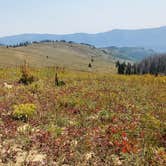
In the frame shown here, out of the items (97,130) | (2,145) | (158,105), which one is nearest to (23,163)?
(2,145)

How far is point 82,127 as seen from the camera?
14.9 meters

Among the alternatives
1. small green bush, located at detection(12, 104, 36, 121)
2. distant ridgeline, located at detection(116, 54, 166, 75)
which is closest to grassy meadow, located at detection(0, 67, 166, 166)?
small green bush, located at detection(12, 104, 36, 121)

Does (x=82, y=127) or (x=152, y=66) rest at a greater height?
(x=82, y=127)

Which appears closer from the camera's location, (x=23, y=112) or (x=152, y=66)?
(x=23, y=112)

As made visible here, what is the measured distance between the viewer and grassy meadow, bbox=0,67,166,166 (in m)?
11.6

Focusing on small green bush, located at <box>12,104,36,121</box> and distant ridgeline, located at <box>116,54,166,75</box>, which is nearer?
small green bush, located at <box>12,104,36,121</box>

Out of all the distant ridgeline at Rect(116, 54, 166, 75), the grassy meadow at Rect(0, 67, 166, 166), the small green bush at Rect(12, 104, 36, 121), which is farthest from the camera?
the distant ridgeline at Rect(116, 54, 166, 75)

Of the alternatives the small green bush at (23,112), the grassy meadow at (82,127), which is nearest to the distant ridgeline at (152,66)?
the grassy meadow at (82,127)

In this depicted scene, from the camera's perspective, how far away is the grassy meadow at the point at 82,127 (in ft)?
37.9

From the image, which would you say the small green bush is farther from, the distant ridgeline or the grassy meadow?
the distant ridgeline

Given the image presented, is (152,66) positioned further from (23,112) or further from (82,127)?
(82,127)

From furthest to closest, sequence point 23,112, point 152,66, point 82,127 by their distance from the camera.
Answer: point 152,66, point 23,112, point 82,127

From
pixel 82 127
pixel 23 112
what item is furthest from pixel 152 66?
pixel 82 127

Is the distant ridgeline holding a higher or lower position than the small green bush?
lower
